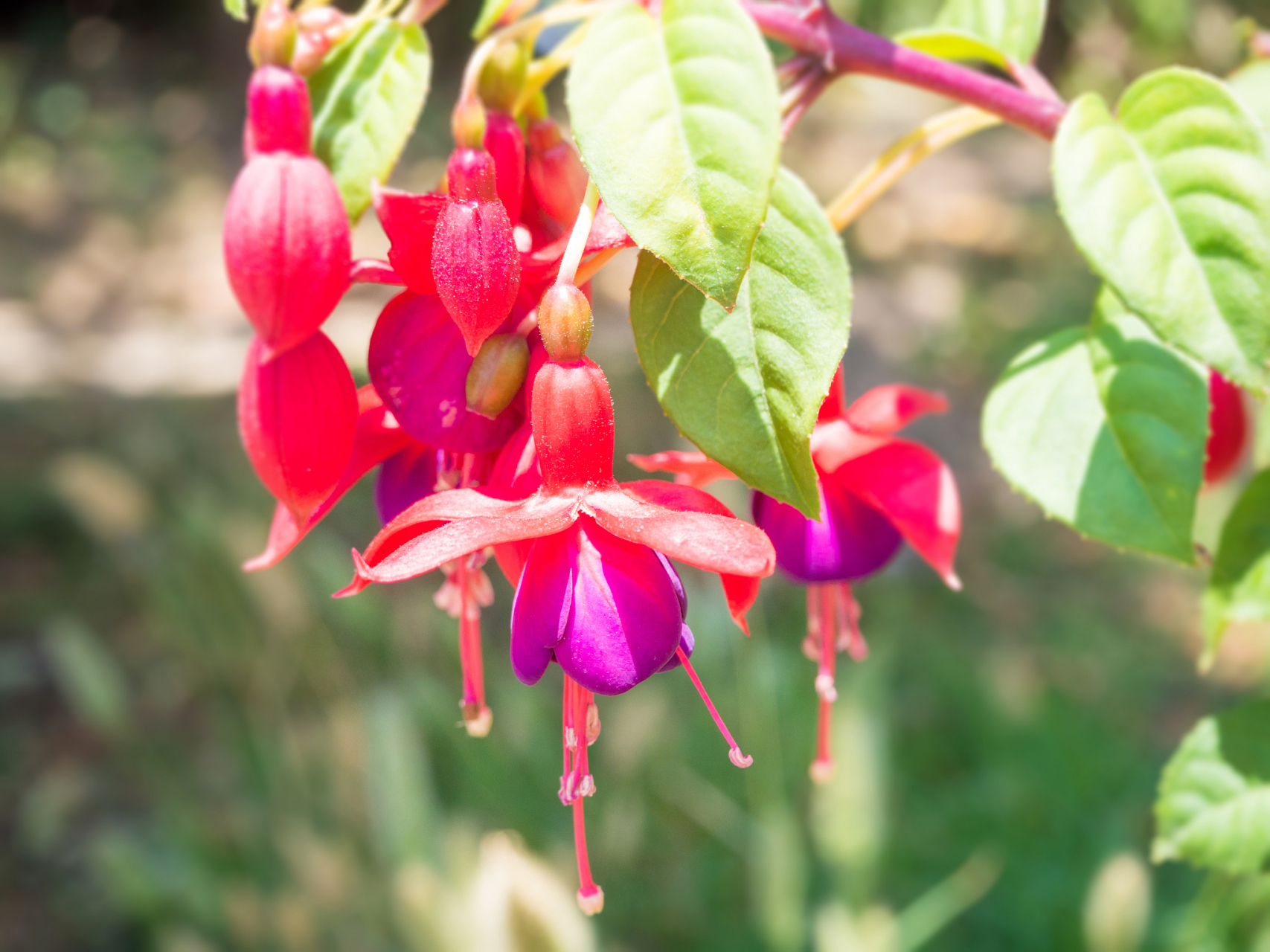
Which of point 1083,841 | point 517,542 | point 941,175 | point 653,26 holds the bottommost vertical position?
point 941,175

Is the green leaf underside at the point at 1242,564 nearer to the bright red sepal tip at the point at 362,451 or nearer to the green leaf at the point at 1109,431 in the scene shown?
the green leaf at the point at 1109,431

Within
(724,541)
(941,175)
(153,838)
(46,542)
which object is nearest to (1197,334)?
(724,541)

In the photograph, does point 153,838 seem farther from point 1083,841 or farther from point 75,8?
point 75,8

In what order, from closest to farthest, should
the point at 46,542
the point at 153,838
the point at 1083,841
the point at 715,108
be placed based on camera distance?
the point at 715,108, the point at 1083,841, the point at 153,838, the point at 46,542

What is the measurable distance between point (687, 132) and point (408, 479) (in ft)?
0.45

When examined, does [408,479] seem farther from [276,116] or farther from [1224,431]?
[1224,431]

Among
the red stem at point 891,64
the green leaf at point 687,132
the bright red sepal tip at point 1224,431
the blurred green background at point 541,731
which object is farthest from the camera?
the blurred green background at point 541,731

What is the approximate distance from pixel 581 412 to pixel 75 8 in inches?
187

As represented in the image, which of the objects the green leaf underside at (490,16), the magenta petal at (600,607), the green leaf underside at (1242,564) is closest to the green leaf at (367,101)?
the green leaf underside at (490,16)

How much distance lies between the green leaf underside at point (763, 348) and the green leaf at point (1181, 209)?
65 mm

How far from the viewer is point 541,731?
1.34 m

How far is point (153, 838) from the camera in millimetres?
1518

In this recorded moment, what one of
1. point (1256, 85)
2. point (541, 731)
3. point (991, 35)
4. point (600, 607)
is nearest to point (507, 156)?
point (600, 607)

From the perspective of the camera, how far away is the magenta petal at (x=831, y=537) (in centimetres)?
32
